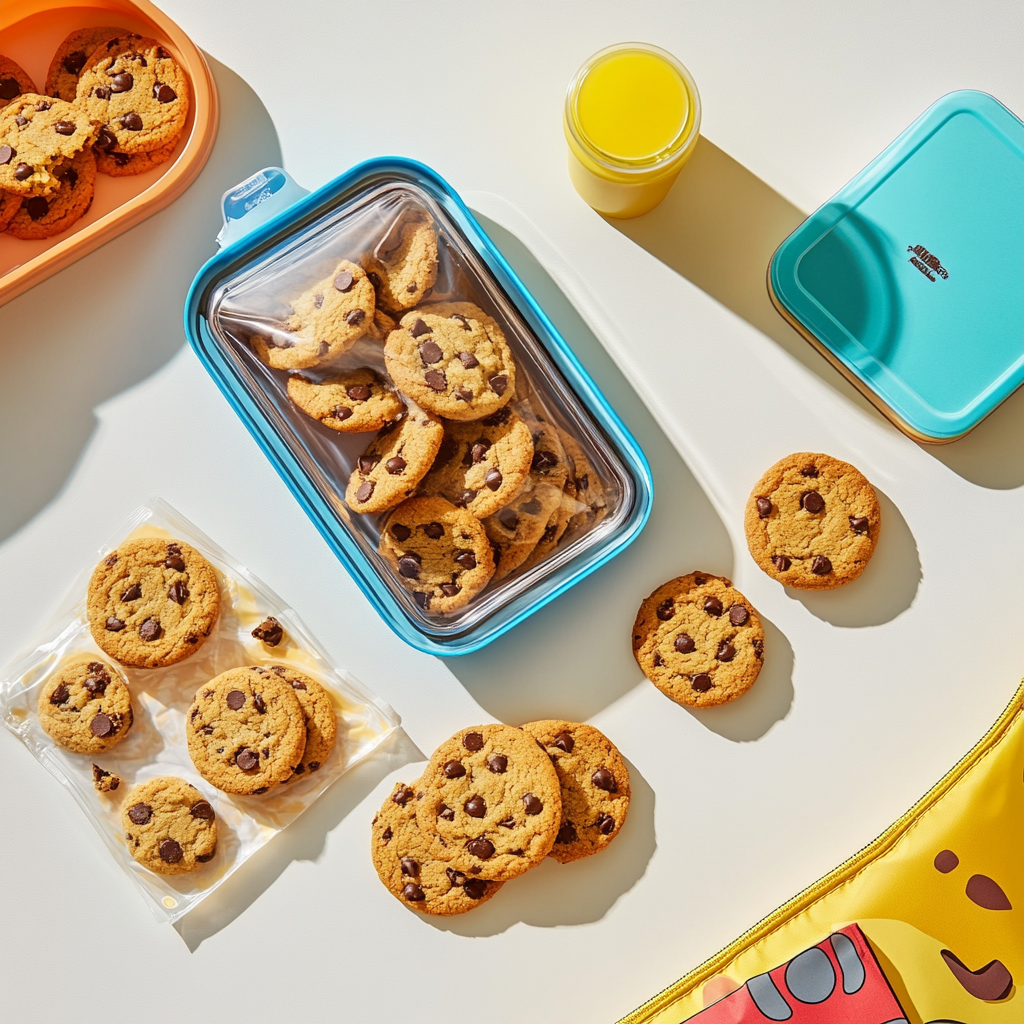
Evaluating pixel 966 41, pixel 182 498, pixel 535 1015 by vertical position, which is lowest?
pixel 535 1015

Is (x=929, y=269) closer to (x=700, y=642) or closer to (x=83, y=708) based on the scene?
(x=700, y=642)

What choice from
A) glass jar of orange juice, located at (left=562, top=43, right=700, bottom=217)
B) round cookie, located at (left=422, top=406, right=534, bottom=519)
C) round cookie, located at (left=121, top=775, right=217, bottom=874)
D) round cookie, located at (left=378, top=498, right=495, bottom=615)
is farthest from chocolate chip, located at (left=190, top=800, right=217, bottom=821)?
glass jar of orange juice, located at (left=562, top=43, right=700, bottom=217)

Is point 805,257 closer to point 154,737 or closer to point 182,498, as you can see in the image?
point 182,498

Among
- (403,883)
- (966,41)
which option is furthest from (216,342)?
(966,41)

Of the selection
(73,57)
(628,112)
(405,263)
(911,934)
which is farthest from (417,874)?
(73,57)

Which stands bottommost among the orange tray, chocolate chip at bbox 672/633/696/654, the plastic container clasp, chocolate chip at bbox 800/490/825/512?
chocolate chip at bbox 672/633/696/654

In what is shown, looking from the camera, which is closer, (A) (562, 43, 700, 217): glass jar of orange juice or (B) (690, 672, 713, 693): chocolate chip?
(A) (562, 43, 700, 217): glass jar of orange juice

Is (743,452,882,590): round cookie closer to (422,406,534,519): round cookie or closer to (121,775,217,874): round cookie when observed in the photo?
(422,406,534,519): round cookie

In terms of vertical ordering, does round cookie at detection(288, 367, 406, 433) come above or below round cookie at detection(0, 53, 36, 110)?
below
